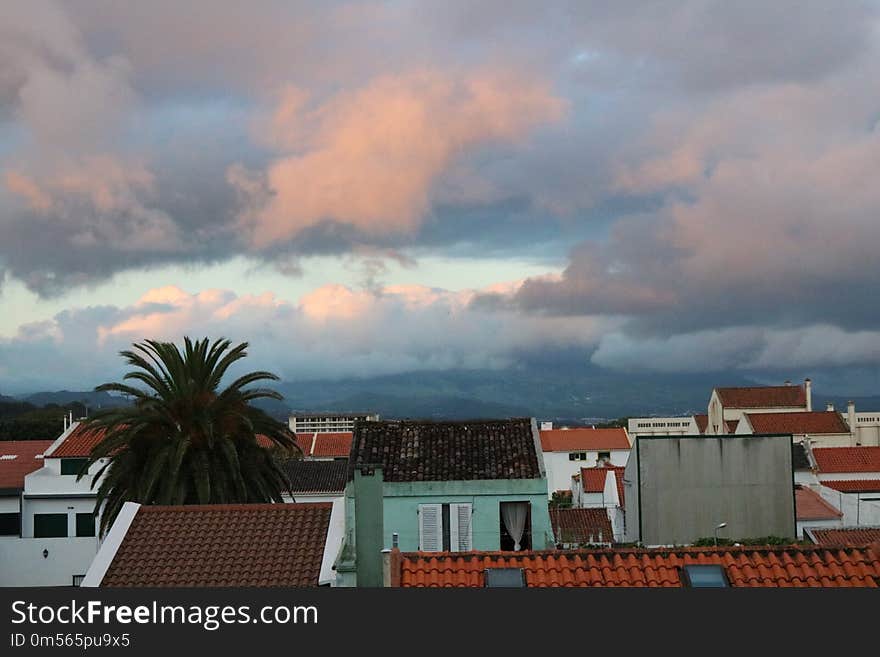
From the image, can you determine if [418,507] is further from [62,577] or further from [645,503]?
[62,577]

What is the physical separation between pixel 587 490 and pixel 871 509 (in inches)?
1059

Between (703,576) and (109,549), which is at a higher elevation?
(109,549)

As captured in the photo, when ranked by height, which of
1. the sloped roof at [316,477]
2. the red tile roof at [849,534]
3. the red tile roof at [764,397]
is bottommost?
the red tile roof at [849,534]

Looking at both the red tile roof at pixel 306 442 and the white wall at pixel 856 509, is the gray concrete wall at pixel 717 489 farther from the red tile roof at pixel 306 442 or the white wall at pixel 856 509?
the red tile roof at pixel 306 442

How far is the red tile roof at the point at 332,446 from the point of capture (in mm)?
98000

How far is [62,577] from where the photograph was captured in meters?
42.1

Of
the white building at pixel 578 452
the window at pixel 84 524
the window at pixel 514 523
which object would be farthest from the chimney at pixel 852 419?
the window at pixel 514 523

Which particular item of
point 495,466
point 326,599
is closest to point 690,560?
point 326,599

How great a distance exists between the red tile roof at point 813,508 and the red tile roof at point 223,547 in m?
38.4

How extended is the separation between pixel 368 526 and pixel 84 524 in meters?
30.9

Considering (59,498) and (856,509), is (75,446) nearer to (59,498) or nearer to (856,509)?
(59,498)

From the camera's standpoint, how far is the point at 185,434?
33.2 m

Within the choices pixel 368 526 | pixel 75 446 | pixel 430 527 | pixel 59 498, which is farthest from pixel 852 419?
pixel 368 526

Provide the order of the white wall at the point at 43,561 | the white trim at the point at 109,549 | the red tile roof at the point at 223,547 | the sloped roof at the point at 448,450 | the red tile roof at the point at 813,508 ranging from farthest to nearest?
the red tile roof at the point at 813,508
the white wall at the point at 43,561
the sloped roof at the point at 448,450
the red tile roof at the point at 223,547
the white trim at the point at 109,549
